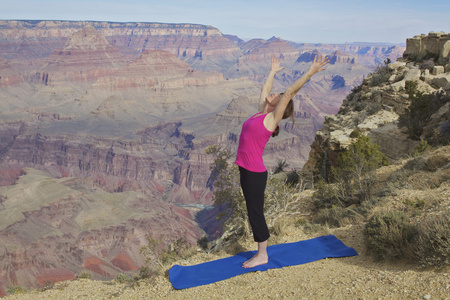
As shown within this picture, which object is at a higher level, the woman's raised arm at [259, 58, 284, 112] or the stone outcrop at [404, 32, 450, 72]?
the stone outcrop at [404, 32, 450, 72]

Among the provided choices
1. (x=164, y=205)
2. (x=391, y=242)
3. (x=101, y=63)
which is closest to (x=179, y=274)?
(x=391, y=242)

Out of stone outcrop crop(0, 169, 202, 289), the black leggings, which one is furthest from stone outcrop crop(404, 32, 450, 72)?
stone outcrop crop(0, 169, 202, 289)

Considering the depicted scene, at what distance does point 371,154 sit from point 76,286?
294 inches

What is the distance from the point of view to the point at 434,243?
4.27m

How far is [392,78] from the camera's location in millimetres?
17516

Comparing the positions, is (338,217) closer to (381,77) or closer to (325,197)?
(325,197)

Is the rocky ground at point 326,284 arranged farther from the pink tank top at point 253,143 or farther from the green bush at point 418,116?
the green bush at point 418,116

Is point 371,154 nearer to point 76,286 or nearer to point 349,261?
point 349,261

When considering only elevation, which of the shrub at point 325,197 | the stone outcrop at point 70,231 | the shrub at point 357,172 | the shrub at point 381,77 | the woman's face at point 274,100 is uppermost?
the shrub at point 381,77

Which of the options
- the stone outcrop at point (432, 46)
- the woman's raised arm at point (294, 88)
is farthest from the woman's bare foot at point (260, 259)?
the stone outcrop at point (432, 46)

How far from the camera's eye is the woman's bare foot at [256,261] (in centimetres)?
525

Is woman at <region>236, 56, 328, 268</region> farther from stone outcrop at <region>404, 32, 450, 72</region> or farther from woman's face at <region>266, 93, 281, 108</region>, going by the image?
stone outcrop at <region>404, 32, 450, 72</region>

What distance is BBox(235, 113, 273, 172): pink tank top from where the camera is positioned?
184 inches

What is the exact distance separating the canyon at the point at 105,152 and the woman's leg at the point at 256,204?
14.3 meters
